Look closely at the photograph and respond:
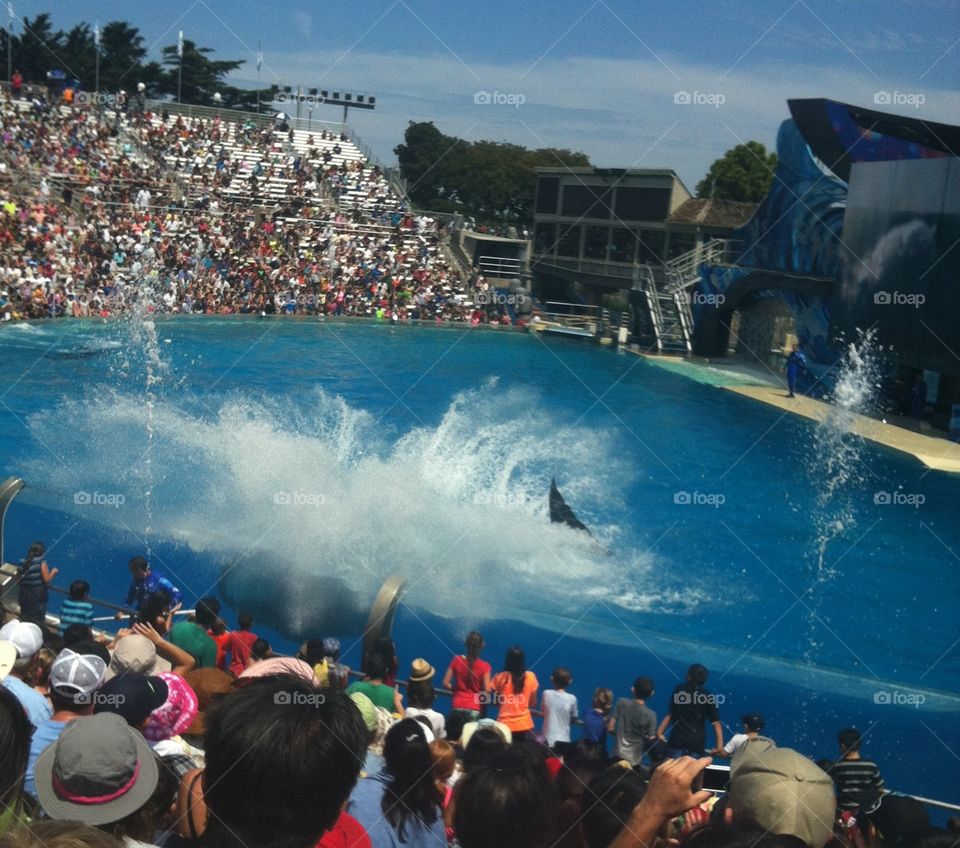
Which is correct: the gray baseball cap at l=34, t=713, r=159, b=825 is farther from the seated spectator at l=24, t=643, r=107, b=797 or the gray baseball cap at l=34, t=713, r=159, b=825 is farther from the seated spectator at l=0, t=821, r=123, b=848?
the seated spectator at l=24, t=643, r=107, b=797

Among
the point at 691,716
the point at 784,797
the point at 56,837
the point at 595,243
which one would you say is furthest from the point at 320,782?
the point at 595,243

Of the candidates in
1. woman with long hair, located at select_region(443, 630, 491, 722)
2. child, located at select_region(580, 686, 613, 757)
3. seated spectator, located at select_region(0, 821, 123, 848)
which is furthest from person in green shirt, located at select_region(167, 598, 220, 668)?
seated spectator, located at select_region(0, 821, 123, 848)

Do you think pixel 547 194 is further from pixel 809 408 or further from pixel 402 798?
pixel 402 798

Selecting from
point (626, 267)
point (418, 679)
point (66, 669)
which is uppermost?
point (626, 267)

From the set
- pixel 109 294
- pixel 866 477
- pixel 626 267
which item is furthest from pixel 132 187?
pixel 866 477

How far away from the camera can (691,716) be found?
195 inches

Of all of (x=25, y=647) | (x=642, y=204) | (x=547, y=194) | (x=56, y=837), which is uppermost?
(x=547, y=194)

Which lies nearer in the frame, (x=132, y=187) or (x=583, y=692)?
(x=583, y=692)

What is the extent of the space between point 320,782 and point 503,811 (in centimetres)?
43

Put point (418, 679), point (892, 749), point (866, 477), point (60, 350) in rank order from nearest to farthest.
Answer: point (418, 679), point (892, 749), point (866, 477), point (60, 350)

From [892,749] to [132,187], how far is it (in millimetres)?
24544

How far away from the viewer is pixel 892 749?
5.90 m

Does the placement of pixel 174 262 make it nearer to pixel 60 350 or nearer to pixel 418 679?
pixel 60 350

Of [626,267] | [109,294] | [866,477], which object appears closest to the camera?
[866,477]
